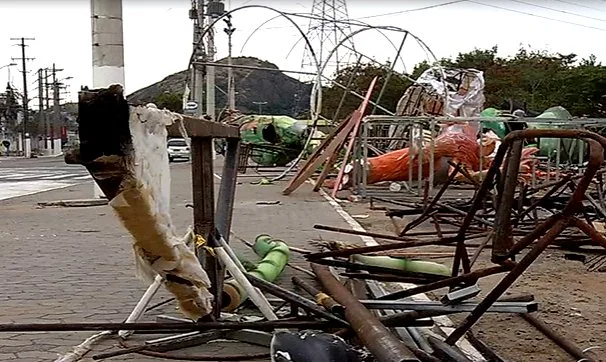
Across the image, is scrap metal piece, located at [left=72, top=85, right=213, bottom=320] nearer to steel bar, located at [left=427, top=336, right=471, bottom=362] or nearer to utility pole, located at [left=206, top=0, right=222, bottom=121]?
steel bar, located at [left=427, top=336, right=471, bottom=362]

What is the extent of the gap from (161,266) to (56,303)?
8.87 feet

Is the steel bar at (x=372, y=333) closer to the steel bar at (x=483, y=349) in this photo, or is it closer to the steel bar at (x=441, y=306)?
the steel bar at (x=441, y=306)

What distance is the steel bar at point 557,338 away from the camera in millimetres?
5051

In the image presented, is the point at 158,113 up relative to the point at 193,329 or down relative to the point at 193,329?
up

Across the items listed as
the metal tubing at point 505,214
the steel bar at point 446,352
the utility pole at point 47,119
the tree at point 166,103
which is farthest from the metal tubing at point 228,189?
the utility pole at point 47,119

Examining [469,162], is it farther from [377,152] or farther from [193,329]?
[193,329]

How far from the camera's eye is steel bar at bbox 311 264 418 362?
3484mm

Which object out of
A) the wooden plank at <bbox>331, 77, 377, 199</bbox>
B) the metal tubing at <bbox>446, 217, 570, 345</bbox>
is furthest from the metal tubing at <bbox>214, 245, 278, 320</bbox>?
the wooden plank at <bbox>331, 77, 377, 199</bbox>

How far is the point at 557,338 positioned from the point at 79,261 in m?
Result: 5.43

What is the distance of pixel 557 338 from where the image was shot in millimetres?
5387

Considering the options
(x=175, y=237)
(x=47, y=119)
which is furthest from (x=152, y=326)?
(x=47, y=119)

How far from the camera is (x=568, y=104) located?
150 feet

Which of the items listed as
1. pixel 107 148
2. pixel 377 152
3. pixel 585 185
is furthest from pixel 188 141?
pixel 377 152

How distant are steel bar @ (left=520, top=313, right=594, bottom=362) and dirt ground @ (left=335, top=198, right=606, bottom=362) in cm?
4
